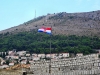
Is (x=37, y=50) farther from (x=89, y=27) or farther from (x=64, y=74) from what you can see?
(x=64, y=74)

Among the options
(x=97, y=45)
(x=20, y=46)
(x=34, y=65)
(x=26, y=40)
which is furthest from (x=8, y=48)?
(x=34, y=65)

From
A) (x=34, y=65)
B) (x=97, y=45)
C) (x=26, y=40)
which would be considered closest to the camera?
(x=34, y=65)

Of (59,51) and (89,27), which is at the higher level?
(89,27)

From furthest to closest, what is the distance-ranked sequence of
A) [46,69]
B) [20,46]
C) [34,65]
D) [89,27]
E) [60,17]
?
1. [60,17]
2. [89,27]
3. [20,46]
4. [34,65]
5. [46,69]

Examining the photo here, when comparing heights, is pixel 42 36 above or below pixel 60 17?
below

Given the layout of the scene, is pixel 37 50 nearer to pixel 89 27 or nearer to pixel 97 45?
A: pixel 97 45

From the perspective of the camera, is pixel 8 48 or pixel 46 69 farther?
pixel 8 48

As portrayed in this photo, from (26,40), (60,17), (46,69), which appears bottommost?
(46,69)

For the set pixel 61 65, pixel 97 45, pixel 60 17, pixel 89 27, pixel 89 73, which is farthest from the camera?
pixel 60 17

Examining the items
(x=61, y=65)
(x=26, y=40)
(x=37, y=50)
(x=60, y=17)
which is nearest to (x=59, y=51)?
(x=37, y=50)
